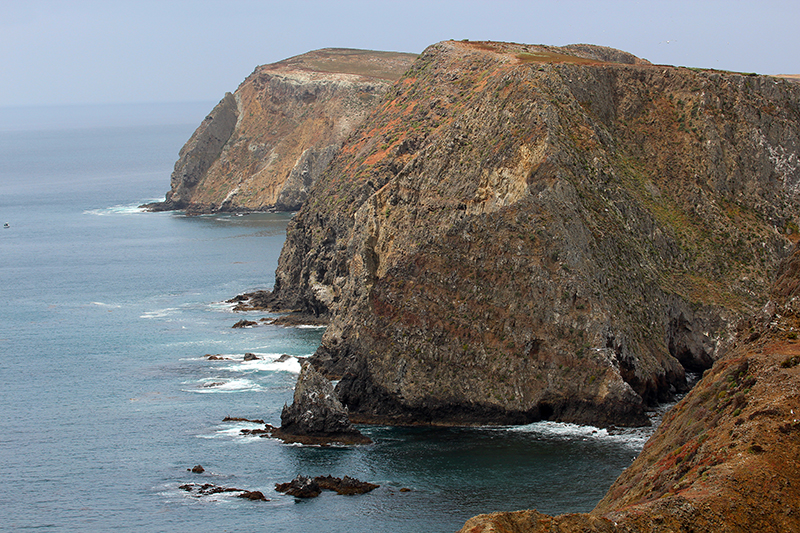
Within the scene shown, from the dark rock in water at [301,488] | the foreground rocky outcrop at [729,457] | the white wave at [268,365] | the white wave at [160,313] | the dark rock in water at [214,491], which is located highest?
the foreground rocky outcrop at [729,457]

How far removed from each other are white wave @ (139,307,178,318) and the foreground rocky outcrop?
3047 inches

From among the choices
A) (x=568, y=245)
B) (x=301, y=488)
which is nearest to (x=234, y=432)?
(x=301, y=488)

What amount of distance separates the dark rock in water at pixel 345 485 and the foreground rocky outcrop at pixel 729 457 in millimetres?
17845

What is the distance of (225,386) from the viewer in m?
84.0

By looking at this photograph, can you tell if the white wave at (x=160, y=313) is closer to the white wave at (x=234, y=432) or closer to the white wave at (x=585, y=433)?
the white wave at (x=234, y=432)

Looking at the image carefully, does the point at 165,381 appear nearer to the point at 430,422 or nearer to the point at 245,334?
the point at 245,334

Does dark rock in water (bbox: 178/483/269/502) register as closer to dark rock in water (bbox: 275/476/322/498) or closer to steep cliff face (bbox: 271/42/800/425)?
dark rock in water (bbox: 275/476/322/498)

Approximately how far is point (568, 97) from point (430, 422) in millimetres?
33910

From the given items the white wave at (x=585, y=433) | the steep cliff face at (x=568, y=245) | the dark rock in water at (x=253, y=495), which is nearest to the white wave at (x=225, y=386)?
Answer: the steep cliff face at (x=568, y=245)

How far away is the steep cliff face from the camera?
236ft

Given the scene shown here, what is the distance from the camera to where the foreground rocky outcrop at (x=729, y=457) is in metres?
35.8

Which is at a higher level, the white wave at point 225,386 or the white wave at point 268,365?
the white wave at point 268,365

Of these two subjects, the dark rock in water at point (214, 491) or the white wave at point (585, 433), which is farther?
the white wave at point (585, 433)

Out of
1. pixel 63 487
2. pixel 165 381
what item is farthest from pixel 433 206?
pixel 63 487
